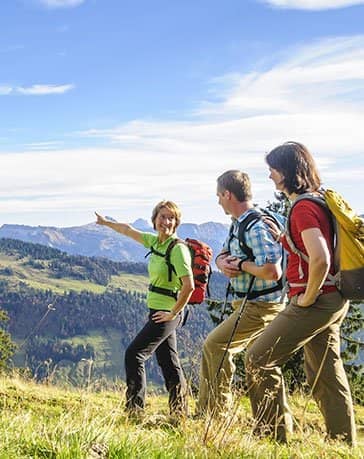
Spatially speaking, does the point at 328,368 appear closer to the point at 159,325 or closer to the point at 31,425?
the point at 159,325

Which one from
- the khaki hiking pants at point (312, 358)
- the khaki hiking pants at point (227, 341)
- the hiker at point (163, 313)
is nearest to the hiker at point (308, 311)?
the khaki hiking pants at point (312, 358)

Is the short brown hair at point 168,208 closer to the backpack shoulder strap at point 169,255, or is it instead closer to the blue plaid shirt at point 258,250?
the backpack shoulder strap at point 169,255

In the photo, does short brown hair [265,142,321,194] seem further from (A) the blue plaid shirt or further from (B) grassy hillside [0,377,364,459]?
(B) grassy hillside [0,377,364,459]

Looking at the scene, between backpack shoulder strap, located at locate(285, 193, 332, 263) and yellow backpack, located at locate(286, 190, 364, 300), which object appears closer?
yellow backpack, located at locate(286, 190, 364, 300)

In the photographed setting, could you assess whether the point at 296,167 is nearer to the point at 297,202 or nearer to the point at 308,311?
the point at 297,202

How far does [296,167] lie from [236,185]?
1.05m

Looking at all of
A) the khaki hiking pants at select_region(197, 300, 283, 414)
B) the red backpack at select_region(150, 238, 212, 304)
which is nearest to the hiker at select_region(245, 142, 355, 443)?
the khaki hiking pants at select_region(197, 300, 283, 414)

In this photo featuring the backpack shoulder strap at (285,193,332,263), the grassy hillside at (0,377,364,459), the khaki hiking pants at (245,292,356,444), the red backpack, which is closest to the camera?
the grassy hillside at (0,377,364,459)

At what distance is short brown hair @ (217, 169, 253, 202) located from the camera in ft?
21.5

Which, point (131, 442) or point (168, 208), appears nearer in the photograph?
point (131, 442)

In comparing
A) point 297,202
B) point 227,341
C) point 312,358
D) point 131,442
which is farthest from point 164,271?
point 131,442

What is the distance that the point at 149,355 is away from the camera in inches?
296

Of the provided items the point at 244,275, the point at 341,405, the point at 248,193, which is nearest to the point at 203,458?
the point at 341,405

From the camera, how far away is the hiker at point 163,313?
7438 mm
